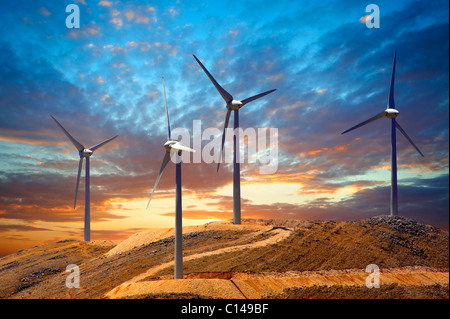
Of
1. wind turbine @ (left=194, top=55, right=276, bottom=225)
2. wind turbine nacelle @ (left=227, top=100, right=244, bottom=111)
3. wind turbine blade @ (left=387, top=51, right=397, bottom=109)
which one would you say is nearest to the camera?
wind turbine @ (left=194, top=55, right=276, bottom=225)

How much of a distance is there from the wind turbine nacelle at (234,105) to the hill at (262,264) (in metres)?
17.4

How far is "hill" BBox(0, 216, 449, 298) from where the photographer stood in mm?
33281

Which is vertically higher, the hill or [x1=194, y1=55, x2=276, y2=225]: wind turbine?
[x1=194, y1=55, x2=276, y2=225]: wind turbine

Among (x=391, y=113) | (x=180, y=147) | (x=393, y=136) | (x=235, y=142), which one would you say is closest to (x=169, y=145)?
(x=180, y=147)

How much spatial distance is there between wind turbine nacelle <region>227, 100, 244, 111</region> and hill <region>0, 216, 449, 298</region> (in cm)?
1742

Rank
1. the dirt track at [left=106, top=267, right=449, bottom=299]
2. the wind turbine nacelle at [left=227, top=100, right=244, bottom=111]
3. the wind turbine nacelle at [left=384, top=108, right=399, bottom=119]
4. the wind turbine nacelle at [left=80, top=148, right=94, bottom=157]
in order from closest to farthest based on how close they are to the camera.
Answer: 1. the dirt track at [left=106, top=267, right=449, bottom=299]
2. the wind turbine nacelle at [left=227, top=100, right=244, bottom=111]
3. the wind turbine nacelle at [left=384, top=108, right=399, bottom=119]
4. the wind turbine nacelle at [left=80, top=148, right=94, bottom=157]

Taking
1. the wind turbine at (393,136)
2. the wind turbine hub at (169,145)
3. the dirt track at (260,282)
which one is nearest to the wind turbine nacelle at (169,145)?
the wind turbine hub at (169,145)

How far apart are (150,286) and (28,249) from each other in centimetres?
5555

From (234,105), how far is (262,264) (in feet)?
79.2

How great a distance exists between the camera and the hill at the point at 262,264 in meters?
33.3

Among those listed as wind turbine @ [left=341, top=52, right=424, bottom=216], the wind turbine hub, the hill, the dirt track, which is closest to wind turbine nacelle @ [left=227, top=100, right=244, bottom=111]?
the hill

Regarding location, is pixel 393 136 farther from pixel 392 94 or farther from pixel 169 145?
pixel 169 145

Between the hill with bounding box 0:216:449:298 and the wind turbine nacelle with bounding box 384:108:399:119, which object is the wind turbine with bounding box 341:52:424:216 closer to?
the wind turbine nacelle with bounding box 384:108:399:119
